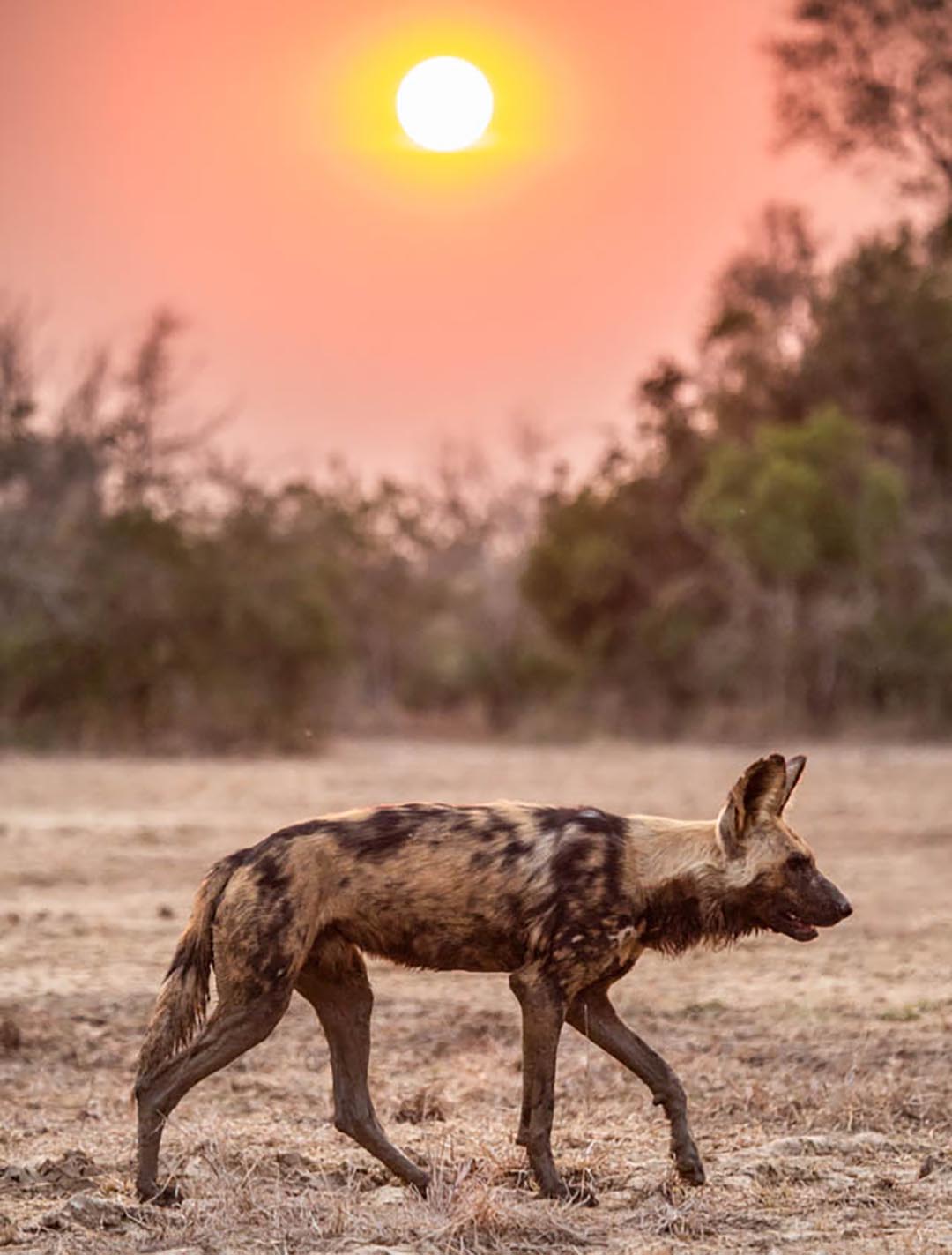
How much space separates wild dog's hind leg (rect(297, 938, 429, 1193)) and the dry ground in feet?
0.48

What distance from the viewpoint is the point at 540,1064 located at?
21.4ft

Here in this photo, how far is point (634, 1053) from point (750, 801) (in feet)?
3.23

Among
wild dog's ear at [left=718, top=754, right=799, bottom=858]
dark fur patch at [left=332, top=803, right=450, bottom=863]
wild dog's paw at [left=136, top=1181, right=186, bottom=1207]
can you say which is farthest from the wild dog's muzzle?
wild dog's paw at [left=136, top=1181, right=186, bottom=1207]

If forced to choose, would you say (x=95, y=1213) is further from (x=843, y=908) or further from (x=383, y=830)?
(x=843, y=908)

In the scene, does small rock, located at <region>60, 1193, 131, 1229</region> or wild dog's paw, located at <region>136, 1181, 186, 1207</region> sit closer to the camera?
small rock, located at <region>60, 1193, 131, 1229</region>

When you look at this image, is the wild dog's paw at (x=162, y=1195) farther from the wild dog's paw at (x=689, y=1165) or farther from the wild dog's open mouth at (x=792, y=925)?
the wild dog's open mouth at (x=792, y=925)

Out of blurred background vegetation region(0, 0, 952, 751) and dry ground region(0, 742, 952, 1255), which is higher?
blurred background vegetation region(0, 0, 952, 751)

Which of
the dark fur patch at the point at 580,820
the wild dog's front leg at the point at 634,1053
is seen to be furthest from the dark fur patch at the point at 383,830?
the wild dog's front leg at the point at 634,1053

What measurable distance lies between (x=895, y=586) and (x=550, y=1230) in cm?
3068

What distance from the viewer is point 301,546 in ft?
119

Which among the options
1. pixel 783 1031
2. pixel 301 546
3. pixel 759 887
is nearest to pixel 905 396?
pixel 301 546

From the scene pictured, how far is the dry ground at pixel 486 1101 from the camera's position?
6.11 metres

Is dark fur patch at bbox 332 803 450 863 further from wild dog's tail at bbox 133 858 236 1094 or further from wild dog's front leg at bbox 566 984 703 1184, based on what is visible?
wild dog's front leg at bbox 566 984 703 1184

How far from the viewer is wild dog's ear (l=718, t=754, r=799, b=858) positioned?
655 cm
